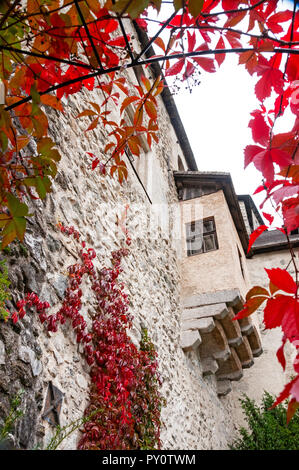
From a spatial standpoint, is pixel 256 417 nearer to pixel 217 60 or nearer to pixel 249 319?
pixel 249 319

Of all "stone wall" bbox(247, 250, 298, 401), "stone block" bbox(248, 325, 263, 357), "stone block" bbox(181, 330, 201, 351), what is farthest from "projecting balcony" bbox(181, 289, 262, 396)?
"stone wall" bbox(247, 250, 298, 401)

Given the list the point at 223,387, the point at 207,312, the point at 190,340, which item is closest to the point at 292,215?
the point at 190,340

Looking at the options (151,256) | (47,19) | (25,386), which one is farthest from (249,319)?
(47,19)

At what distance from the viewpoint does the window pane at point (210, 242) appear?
6.84m

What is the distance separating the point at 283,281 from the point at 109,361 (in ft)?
6.99

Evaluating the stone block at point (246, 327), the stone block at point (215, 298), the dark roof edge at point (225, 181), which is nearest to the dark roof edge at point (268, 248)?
the dark roof edge at point (225, 181)

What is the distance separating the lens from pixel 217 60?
166 cm

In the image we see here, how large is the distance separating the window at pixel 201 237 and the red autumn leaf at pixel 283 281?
5453 mm

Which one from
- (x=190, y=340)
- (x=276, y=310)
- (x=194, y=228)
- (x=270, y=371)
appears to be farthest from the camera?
(x=270, y=371)

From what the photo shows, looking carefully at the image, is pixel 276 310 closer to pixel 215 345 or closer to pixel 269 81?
pixel 269 81

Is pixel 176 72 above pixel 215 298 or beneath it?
above

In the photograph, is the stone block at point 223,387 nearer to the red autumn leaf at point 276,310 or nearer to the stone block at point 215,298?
the stone block at point 215,298

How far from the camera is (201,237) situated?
23.0 ft

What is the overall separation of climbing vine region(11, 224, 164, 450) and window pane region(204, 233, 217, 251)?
3230mm
